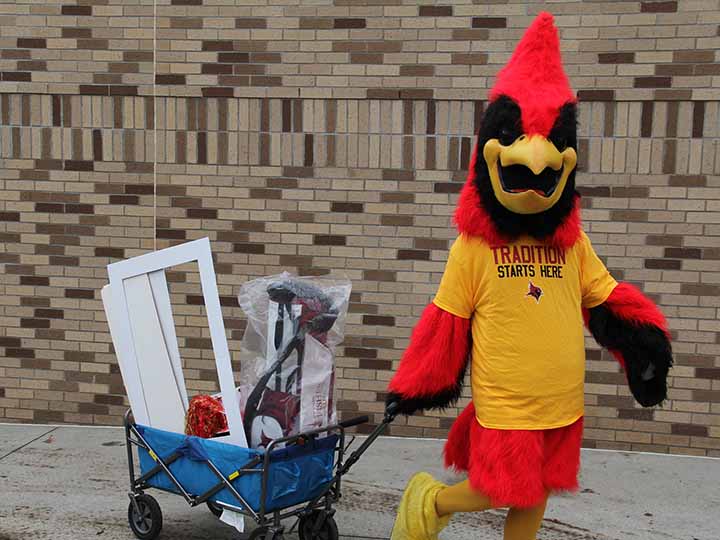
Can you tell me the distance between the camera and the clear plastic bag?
3561 mm

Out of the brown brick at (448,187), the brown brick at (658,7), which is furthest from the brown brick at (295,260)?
the brown brick at (658,7)

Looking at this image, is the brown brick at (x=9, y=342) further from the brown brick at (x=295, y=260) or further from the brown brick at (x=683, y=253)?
the brown brick at (x=683, y=253)

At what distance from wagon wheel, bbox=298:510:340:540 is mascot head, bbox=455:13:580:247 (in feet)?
4.78

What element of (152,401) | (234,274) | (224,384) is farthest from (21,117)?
(224,384)

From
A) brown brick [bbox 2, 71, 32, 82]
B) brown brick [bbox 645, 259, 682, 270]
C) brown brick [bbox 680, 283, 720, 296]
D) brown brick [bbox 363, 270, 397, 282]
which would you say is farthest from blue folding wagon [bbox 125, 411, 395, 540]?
brown brick [bbox 2, 71, 32, 82]

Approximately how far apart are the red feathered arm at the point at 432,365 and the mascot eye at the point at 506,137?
71 centimetres

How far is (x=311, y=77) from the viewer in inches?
219

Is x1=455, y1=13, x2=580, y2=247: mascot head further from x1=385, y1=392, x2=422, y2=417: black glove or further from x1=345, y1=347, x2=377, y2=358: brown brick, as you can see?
x1=345, y1=347, x2=377, y2=358: brown brick

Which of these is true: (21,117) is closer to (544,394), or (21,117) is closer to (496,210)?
(496,210)

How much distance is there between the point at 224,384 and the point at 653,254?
10.0 feet

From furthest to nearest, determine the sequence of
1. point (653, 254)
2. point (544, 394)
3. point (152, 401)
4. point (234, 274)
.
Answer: point (234, 274)
point (653, 254)
point (152, 401)
point (544, 394)

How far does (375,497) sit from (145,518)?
1.29 m

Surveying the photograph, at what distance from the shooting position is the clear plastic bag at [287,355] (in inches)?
140

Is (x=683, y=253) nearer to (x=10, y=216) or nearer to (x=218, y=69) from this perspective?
(x=218, y=69)
